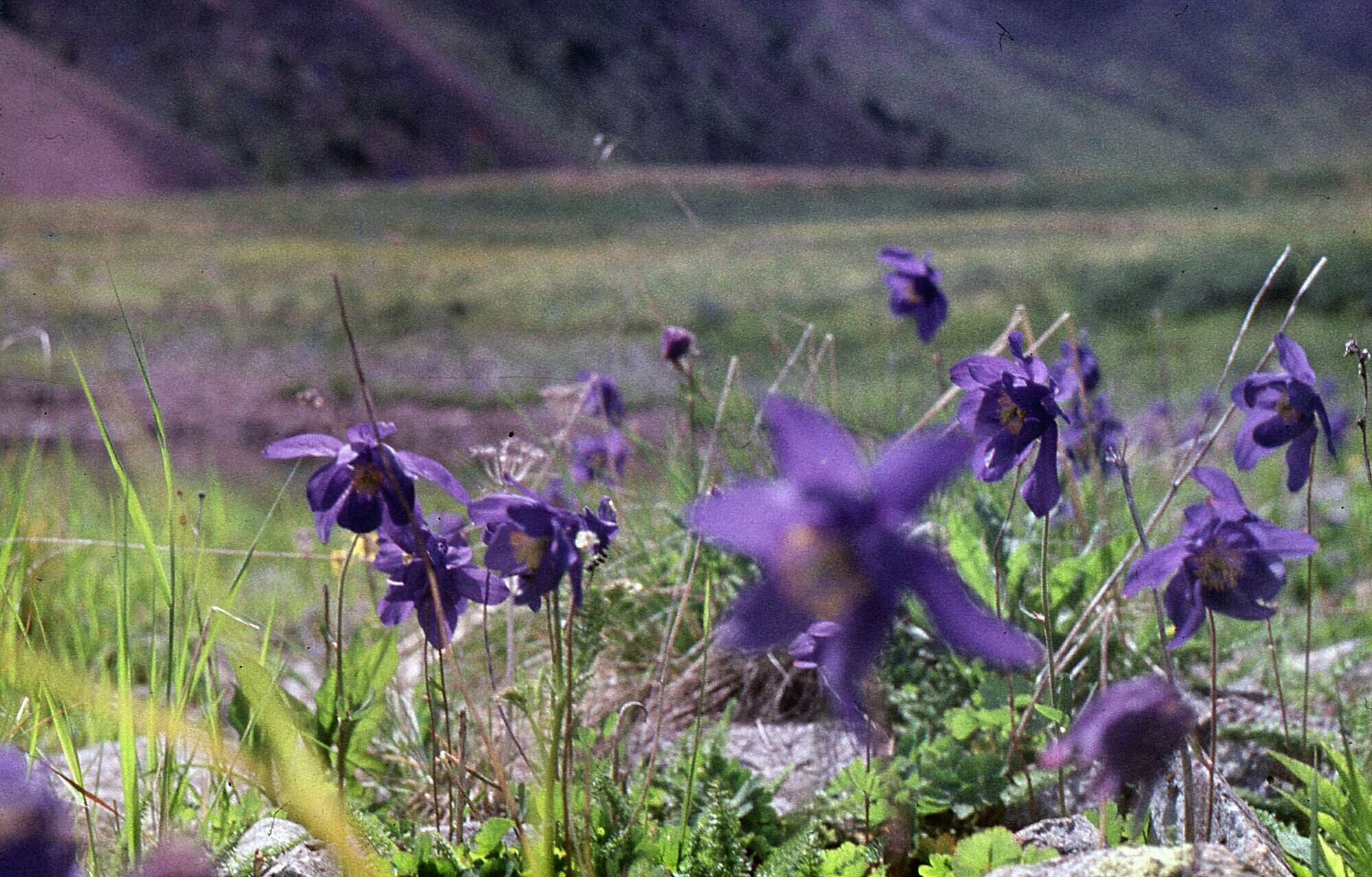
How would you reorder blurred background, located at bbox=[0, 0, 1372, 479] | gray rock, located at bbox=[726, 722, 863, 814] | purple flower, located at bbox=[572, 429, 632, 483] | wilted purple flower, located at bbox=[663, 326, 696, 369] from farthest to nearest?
blurred background, located at bbox=[0, 0, 1372, 479]
purple flower, located at bbox=[572, 429, 632, 483]
wilted purple flower, located at bbox=[663, 326, 696, 369]
gray rock, located at bbox=[726, 722, 863, 814]

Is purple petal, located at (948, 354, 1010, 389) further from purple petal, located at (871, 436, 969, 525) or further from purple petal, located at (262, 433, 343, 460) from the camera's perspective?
purple petal, located at (262, 433, 343, 460)

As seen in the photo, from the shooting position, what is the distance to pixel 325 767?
5.13ft

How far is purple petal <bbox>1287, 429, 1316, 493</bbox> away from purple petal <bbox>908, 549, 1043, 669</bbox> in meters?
0.99

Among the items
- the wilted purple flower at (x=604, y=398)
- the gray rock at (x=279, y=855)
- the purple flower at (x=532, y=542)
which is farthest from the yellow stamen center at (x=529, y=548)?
the wilted purple flower at (x=604, y=398)

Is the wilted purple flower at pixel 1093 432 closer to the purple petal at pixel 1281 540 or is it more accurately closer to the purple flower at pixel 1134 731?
the purple petal at pixel 1281 540

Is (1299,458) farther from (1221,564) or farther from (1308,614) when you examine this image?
(1221,564)

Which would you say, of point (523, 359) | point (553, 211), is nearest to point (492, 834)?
point (523, 359)

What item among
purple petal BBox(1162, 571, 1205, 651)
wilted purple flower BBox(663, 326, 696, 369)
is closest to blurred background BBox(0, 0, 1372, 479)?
wilted purple flower BBox(663, 326, 696, 369)

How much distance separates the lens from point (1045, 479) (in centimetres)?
123

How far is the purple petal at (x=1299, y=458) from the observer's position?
1.42 metres

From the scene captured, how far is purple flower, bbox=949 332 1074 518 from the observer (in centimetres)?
120

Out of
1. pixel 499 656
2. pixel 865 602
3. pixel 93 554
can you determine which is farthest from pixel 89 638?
pixel 865 602

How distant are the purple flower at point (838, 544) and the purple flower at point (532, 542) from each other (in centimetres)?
41

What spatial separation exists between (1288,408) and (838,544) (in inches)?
40.8
